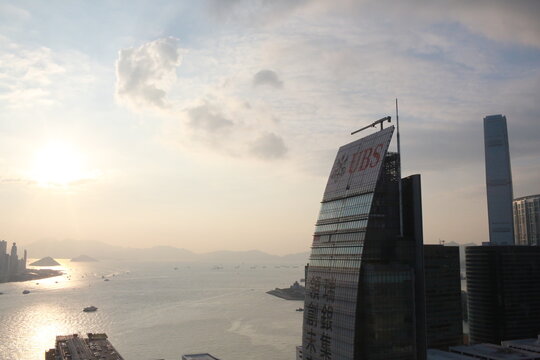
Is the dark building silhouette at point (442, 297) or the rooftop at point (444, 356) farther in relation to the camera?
the dark building silhouette at point (442, 297)

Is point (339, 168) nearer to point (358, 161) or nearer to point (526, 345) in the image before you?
point (358, 161)

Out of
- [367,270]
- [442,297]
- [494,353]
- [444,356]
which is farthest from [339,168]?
[442,297]

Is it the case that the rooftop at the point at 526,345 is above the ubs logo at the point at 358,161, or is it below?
below

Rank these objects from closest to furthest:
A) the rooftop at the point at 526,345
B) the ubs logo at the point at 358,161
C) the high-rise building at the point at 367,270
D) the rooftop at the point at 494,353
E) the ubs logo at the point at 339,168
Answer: the high-rise building at the point at 367,270
the ubs logo at the point at 358,161
the ubs logo at the point at 339,168
the rooftop at the point at 494,353
the rooftop at the point at 526,345

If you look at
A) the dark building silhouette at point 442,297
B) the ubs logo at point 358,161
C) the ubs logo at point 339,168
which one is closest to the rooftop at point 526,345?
the dark building silhouette at point 442,297

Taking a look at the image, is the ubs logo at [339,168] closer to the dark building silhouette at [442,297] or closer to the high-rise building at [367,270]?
the high-rise building at [367,270]

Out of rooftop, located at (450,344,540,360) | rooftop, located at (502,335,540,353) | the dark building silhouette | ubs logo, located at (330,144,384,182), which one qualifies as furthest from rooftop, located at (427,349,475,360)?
ubs logo, located at (330,144,384,182)

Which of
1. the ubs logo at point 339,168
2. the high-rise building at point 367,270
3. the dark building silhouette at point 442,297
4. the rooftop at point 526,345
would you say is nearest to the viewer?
the high-rise building at point 367,270
